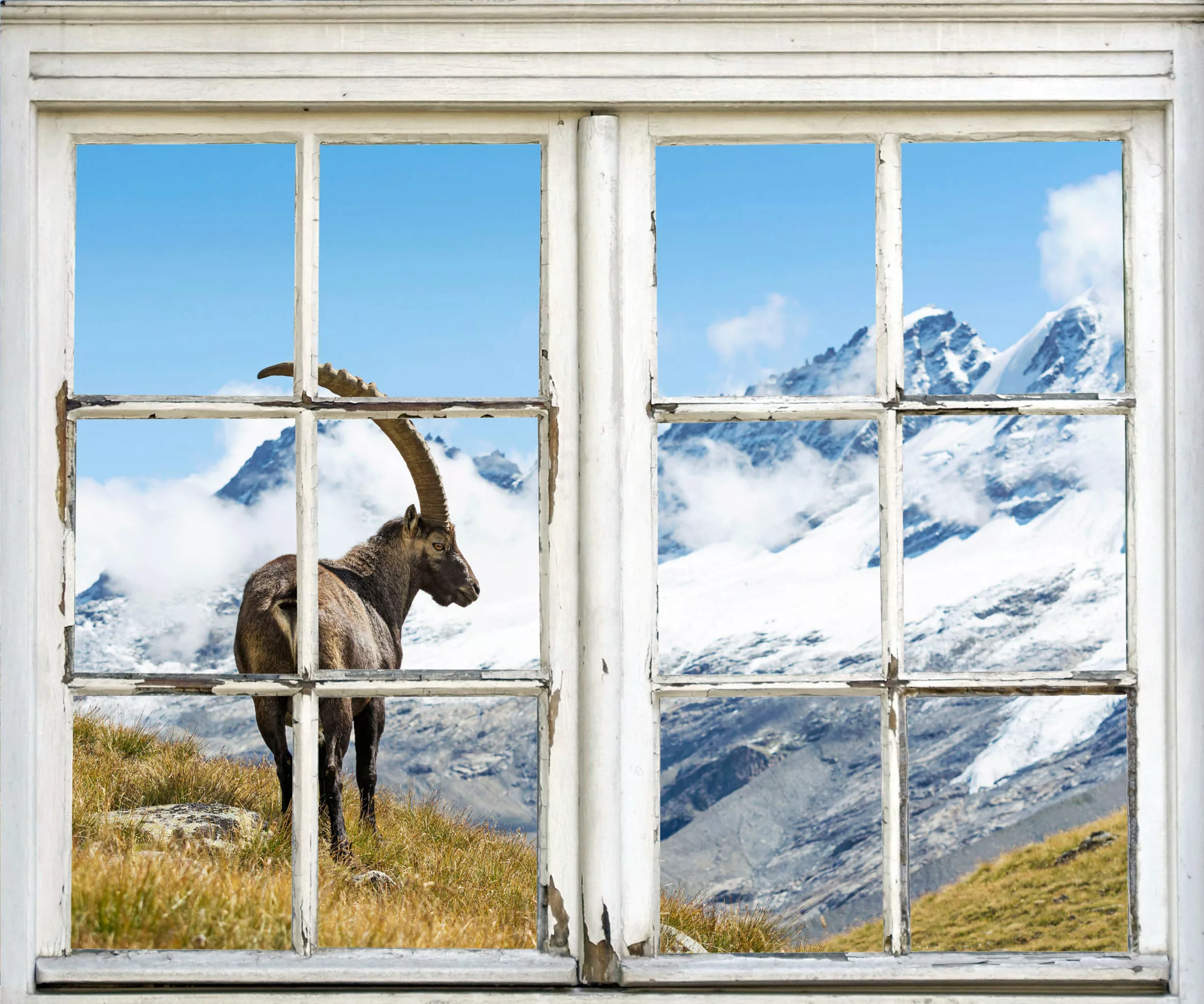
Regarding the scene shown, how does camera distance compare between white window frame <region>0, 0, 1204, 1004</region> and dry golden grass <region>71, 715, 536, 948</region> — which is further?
dry golden grass <region>71, 715, 536, 948</region>

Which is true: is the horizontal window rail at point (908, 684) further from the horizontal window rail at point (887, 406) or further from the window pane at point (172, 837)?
the window pane at point (172, 837)

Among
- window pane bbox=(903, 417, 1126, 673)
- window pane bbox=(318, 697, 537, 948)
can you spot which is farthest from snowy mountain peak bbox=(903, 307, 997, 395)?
window pane bbox=(318, 697, 537, 948)

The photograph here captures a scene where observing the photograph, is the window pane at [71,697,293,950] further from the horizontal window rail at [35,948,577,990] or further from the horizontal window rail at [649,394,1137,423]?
the horizontal window rail at [649,394,1137,423]

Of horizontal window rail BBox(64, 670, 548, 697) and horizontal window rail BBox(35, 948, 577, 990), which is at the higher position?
horizontal window rail BBox(64, 670, 548, 697)

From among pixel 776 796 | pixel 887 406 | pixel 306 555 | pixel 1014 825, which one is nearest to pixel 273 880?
pixel 306 555

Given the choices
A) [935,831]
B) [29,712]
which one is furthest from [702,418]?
[935,831]

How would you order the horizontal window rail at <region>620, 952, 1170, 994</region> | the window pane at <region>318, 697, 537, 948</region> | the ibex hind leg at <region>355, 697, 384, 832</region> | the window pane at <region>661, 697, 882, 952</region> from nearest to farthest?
1. the horizontal window rail at <region>620, 952, 1170, 994</region>
2. the window pane at <region>318, 697, 537, 948</region>
3. the ibex hind leg at <region>355, 697, 384, 832</region>
4. the window pane at <region>661, 697, 882, 952</region>

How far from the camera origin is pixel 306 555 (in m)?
A: 1.49

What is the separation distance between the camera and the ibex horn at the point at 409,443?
79.6 inches

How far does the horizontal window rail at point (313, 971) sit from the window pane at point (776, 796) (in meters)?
5.42

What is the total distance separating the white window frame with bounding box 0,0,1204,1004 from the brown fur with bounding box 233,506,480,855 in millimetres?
680

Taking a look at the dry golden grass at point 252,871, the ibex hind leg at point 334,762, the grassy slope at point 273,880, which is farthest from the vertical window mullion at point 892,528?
the ibex hind leg at point 334,762

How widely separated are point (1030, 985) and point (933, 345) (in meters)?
10.4

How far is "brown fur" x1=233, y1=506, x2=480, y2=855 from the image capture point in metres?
2.33
